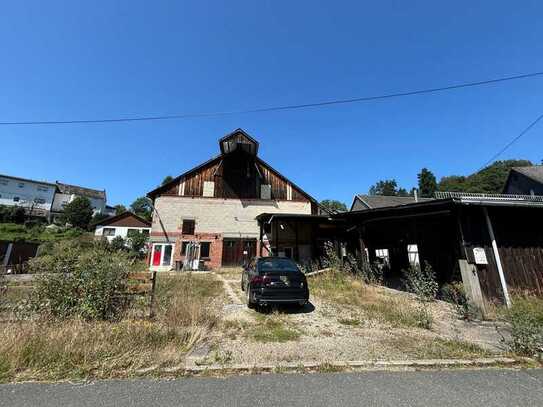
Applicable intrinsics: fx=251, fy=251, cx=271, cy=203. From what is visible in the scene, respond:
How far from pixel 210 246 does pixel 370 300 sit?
1731cm

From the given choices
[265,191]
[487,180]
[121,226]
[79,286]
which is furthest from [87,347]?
[487,180]

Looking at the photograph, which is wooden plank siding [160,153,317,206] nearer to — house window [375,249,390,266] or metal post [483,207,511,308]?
house window [375,249,390,266]

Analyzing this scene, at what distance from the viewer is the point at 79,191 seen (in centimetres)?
5647

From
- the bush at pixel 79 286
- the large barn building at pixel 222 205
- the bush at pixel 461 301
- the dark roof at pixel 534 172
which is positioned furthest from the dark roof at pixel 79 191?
the dark roof at pixel 534 172

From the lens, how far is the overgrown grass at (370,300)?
6.54 meters

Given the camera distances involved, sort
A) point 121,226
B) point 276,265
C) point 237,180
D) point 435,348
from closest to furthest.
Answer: point 435,348, point 276,265, point 237,180, point 121,226

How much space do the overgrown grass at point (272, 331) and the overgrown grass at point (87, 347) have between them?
43.6 inches

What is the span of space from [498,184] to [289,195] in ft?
176

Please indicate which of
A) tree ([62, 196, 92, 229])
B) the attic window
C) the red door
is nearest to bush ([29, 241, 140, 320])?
the red door

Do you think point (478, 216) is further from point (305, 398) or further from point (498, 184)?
point (498, 184)

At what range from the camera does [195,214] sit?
23766 millimetres

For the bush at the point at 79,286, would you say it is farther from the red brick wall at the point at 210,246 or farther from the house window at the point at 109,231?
the house window at the point at 109,231

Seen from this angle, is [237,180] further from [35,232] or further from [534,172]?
[35,232]

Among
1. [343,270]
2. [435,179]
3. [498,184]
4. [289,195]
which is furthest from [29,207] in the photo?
[498,184]
